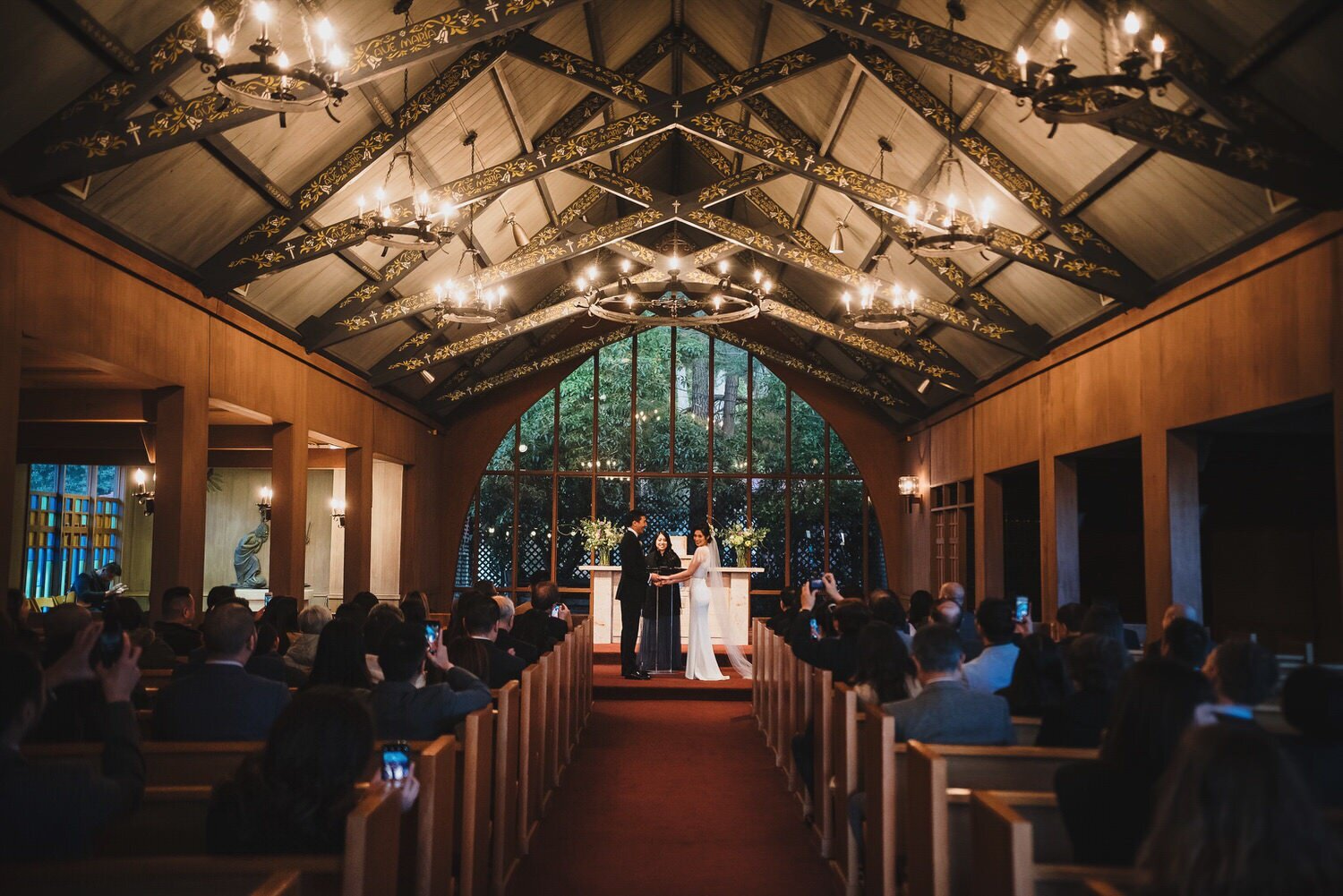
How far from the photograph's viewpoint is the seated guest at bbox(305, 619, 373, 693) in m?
4.09

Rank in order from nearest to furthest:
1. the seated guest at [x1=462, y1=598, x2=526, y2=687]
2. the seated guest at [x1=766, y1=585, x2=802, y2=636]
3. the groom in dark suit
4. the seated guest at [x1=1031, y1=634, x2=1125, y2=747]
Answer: the seated guest at [x1=1031, y1=634, x2=1125, y2=747] → the seated guest at [x1=462, y1=598, x2=526, y2=687] → the seated guest at [x1=766, y1=585, x2=802, y2=636] → the groom in dark suit

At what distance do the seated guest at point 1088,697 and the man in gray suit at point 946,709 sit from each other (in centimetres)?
17

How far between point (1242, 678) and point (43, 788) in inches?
112

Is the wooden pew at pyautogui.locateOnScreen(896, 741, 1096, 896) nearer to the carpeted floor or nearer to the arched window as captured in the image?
the carpeted floor

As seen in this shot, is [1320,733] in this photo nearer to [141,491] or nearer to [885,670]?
[885,670]

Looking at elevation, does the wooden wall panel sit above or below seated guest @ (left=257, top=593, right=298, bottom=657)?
above

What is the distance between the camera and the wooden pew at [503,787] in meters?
4.34

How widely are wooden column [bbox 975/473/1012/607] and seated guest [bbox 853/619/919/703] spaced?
7556mm

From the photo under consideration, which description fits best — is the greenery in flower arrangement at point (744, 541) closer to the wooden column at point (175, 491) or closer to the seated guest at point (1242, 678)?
the wooden column at point (175, 491)

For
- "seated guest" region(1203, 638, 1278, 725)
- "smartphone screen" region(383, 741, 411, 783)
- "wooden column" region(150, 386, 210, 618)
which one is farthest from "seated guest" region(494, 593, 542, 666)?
"seated guest" region(1203, 638, 1278, 725)

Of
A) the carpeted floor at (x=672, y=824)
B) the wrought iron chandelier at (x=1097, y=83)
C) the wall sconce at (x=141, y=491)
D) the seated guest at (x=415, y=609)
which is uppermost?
the wrought iron chandelier at (x=1097, y=83)

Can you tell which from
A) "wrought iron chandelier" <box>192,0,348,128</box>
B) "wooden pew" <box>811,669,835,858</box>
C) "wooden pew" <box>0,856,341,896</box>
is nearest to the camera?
"wooden pew" <box>0,856,341,896</box>

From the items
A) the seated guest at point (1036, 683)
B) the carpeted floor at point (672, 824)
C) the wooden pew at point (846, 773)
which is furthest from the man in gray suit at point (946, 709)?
the carpeted floor at point (672, 824)

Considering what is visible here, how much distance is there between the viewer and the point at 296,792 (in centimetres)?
234
